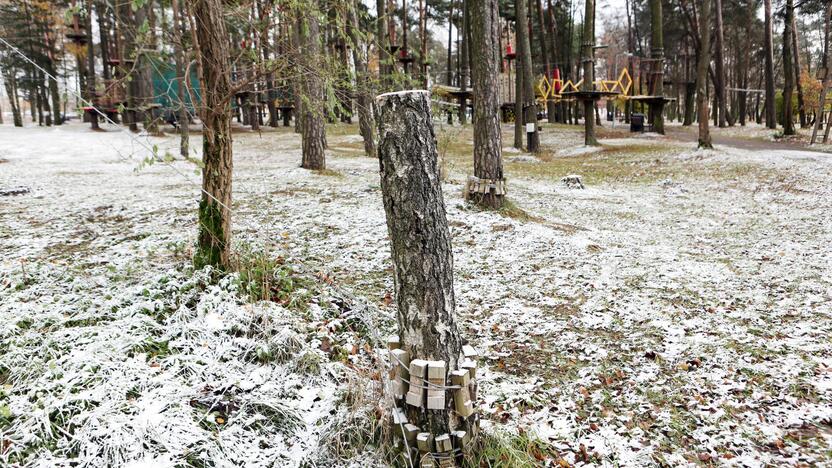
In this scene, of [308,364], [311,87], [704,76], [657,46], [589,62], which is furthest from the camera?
[657,46]

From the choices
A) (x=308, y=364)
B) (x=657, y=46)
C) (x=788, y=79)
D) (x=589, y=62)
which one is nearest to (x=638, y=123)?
(x=657, y=46)

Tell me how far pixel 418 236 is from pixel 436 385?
2.46 ft

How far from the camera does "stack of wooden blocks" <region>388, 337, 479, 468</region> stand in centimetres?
245

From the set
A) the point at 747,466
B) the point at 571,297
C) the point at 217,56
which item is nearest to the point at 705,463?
the point at 747,466

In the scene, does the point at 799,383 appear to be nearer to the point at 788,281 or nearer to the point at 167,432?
the point at 788,281

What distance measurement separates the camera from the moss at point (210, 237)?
157 inches

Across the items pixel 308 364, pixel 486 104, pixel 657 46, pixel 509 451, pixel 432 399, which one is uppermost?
pixel 657 46

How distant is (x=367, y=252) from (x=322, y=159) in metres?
5.79

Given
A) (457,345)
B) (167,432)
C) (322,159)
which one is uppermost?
(322,159)

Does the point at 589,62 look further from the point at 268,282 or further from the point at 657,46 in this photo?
the point at 268,282

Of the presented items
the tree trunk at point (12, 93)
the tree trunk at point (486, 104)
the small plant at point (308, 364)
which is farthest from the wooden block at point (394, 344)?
the tree trunk at point (12, 93)

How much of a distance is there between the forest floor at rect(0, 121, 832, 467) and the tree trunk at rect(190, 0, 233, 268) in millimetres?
301

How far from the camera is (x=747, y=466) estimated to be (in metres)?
2.69

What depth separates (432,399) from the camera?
8.11ft
